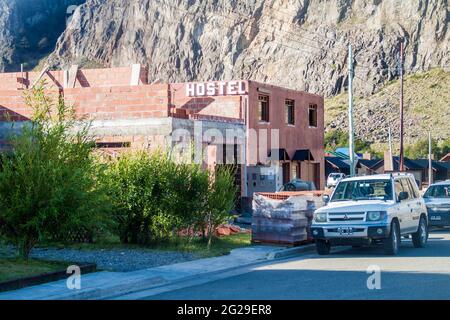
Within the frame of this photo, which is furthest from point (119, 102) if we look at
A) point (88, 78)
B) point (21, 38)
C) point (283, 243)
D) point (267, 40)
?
point (21, 38)

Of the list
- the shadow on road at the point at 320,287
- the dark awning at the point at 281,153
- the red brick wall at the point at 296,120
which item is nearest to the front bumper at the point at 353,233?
the shadow on road at the point at 320,287

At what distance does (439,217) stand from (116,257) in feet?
44.6

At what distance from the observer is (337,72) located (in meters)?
148

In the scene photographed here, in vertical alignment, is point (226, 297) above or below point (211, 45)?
below

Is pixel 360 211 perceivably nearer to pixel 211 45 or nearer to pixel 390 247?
pixel 390 247

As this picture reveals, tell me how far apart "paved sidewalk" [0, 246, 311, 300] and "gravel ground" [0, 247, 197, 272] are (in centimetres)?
52

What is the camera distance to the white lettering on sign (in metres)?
35.7

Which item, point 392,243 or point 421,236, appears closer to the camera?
point 392,243

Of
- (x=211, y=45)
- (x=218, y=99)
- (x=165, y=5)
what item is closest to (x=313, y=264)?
(x=218, y=99)

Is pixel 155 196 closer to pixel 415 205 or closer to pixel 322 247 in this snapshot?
pixel 322 247

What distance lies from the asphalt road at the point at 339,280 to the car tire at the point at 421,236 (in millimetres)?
1391

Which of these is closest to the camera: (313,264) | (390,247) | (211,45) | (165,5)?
(313,264)

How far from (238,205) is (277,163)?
18.1 ft

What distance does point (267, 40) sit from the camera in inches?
6885
